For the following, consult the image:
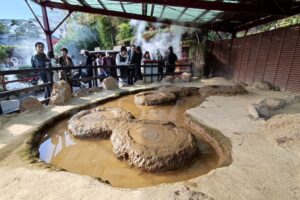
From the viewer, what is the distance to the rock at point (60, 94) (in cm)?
458

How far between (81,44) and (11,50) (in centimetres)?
567

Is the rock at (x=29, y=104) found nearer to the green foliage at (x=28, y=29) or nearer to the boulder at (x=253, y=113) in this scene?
the boulder at (x=253, y=113)

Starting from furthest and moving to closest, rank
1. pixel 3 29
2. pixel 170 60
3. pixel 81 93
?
pixel 3 29 → pixel 170 60 → pixel 81 93

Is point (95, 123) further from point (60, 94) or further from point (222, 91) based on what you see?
point (222, 91)

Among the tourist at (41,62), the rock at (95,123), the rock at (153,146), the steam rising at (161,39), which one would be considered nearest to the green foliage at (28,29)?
the steam rising at (161,39)

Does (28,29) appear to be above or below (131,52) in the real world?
above

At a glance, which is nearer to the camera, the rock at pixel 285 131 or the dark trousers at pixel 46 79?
the rock at pixel 285 131

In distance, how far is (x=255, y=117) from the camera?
11.7 ft

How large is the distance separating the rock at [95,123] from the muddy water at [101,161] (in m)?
0.11

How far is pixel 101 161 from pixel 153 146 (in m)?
0.69

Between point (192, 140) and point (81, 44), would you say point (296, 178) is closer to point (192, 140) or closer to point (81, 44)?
point (192, 140)

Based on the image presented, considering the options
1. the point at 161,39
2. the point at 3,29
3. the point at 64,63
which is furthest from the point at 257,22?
the point at 3,29

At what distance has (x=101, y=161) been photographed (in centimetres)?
264

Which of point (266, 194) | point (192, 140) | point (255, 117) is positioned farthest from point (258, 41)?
point (266, 194)
